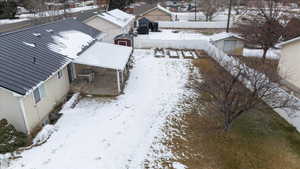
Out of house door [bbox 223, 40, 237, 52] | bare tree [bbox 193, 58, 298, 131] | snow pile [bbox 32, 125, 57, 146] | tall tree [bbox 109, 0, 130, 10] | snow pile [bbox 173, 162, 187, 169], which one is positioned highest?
tall tree [bbox 109, 0, 130, 10]

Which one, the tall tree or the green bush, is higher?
the tall tree

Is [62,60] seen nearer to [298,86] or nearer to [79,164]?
[79,164]

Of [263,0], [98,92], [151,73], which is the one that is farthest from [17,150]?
[263,0]

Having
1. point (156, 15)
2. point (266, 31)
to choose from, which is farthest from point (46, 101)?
point (156, 15)

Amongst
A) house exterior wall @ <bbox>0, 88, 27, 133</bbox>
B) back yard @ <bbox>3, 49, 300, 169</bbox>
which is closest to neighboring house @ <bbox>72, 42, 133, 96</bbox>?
back yard @ <bbox>3, 49, 300, 169</bbox>

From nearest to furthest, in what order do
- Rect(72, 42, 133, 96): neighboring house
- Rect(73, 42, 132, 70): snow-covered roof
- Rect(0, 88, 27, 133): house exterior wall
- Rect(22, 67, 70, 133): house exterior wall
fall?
Rect(0, 88, 27, 133): house exterior wall
Rect(22, 67, 70, 133): house exterior wall
Rect(73, 42, 132, 70): snow-covered roof
Rect(72, 42, 133, 96): neighboring house

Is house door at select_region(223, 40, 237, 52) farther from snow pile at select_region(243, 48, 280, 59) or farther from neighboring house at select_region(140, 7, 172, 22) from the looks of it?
neighboring house at select_region(140, 7, 172, 22)

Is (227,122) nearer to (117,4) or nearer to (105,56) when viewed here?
(105,56)
